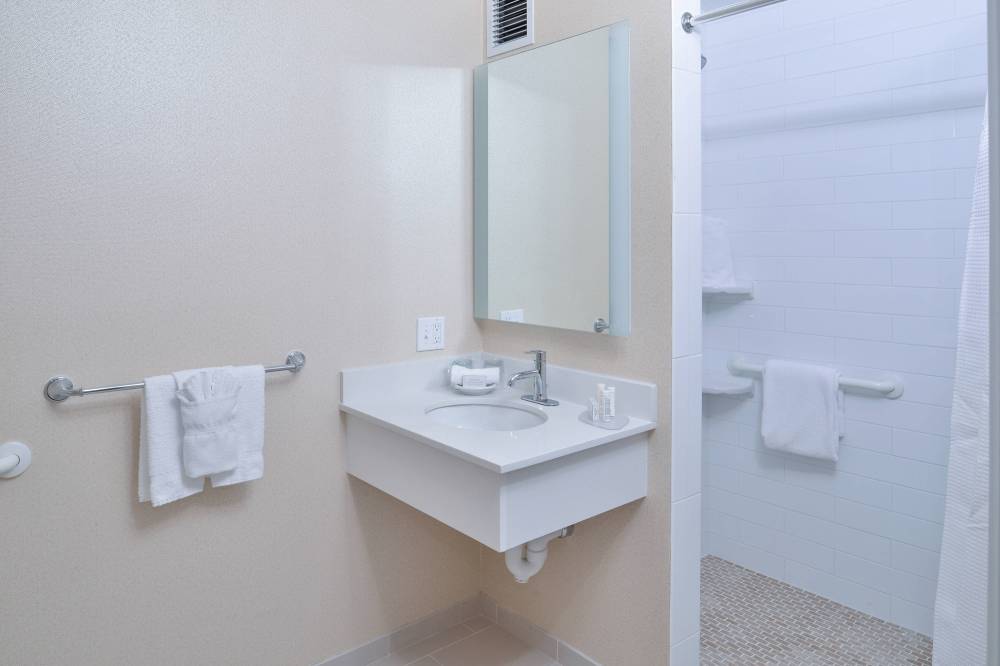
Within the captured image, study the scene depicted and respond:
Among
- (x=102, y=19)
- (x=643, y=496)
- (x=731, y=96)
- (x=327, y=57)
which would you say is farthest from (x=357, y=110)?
(x=731, y=96)

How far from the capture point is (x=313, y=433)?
205cm

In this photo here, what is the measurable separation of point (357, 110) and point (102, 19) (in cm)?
68

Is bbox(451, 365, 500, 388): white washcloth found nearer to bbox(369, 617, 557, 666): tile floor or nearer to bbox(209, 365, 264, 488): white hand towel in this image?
bbox(209, 365, 264, 488): white hand towel

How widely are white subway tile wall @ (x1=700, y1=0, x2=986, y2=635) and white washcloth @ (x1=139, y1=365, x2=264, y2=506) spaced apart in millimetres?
1960

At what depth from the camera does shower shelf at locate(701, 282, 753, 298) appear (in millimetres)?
2721

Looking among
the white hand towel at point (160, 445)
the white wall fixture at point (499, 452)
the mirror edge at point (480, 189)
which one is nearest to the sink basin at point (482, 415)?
the white wall fixture at point (499, 452)

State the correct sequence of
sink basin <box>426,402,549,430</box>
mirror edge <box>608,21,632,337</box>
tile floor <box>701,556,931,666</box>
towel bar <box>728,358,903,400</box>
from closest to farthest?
mirror edge <box>608,21,632,337</box>
sink basin <box>426,402,549,430</box>
tile floor <box>701,556,931,666</box>
towel bar <box>728,358,903,400</box>

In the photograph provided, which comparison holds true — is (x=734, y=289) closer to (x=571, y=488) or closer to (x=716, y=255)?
(x=716, y=255)

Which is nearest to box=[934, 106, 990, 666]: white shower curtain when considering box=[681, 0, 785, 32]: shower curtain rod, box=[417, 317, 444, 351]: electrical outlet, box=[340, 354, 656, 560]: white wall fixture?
box=[681, 0, 785, 32]: shower curtain rod

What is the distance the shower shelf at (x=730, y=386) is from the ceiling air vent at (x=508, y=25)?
151 cm

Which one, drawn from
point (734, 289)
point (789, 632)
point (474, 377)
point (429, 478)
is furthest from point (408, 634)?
point (734, 289)

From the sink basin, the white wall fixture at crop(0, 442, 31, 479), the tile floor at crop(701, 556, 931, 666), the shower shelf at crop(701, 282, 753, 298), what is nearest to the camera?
the white wall fixture at crop(0, 442, 31, 479)

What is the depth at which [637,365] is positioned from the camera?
6.43ft

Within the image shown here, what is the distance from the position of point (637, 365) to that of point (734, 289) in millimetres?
974
